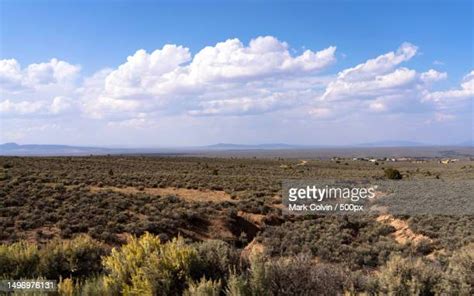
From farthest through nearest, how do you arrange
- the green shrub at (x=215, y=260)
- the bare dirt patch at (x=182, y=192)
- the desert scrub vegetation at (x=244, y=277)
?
the bare dirt patch at (x=182, y=192) → the green shrub at (x=215, y=260) → the desert scrub vegetation at (x=244, y=277)

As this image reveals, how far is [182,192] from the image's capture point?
30781mm

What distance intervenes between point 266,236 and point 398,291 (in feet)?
45.5

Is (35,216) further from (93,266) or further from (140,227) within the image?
(93,266)

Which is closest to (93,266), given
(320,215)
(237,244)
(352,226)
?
(237,244)

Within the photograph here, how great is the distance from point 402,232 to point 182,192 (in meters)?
16.0

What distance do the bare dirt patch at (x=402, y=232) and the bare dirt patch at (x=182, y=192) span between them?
9864 millimetres

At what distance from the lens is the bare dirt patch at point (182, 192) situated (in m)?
28.3

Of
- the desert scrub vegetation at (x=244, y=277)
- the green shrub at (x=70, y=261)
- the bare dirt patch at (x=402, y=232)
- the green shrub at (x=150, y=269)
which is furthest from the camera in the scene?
the bare dirt patch at (x=402, y=232)

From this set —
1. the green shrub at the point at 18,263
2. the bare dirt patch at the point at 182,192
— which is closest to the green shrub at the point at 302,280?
the green shrub at the point at 18,263

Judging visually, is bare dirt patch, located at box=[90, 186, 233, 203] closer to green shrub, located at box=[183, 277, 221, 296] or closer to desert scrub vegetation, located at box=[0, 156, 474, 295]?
desert scrub vegetation, located at box=[0, 156, 474, 295]

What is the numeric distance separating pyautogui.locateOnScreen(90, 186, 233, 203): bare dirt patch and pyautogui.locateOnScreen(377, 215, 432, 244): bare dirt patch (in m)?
9.86

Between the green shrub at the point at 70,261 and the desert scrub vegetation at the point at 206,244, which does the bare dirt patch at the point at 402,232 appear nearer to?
the desert scrub vegetation at the point at 206,244

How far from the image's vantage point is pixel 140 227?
17984 millimetres

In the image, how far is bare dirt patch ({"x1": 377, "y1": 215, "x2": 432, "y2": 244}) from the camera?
17.9 meters
